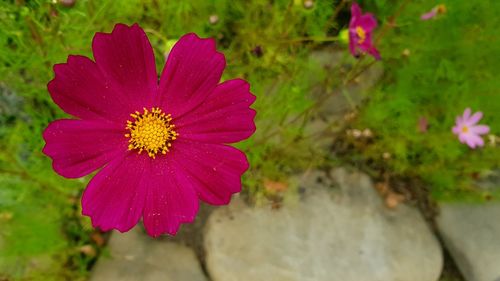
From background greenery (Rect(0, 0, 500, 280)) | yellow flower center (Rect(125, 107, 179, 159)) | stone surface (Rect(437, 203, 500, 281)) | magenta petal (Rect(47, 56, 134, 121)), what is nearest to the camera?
magenta petal (Rect(47, 56, 134, 121))

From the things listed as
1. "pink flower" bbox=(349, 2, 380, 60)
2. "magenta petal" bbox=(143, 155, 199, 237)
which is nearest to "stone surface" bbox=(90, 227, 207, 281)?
"magenta petal" bbox=(143, 155, 199, 237)

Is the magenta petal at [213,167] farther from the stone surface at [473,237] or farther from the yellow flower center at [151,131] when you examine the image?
the stone surface at [473,237]

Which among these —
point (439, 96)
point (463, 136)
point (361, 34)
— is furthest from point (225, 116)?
point (439, 96)

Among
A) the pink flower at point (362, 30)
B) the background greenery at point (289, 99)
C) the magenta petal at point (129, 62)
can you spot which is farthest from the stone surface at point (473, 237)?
the magenta petal at point (129, 62)

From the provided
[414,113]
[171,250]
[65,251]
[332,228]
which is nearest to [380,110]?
[414,113]

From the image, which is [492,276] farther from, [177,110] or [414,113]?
[177,110]

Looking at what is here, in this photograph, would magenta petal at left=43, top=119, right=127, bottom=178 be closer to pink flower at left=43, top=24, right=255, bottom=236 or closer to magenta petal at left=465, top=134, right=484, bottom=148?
pink flower at left=43, top=24, right=255, bottom=236
